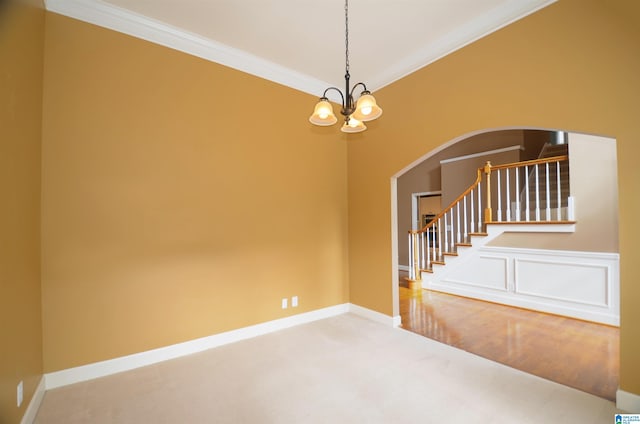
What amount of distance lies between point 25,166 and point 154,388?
2.05m

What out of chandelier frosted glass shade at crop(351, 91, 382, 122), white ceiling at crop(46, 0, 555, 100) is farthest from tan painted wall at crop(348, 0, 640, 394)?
chandelier frosted glass shade at crop(351, 91, 382, 122)

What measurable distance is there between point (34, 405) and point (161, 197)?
1.88 m

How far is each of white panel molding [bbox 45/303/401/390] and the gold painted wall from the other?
8cm

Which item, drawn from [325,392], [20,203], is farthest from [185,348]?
[20,203]

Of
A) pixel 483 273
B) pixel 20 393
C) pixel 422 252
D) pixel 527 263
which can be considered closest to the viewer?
pixel 20 393

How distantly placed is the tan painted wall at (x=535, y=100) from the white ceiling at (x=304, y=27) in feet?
0.75

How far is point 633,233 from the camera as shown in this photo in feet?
6.52

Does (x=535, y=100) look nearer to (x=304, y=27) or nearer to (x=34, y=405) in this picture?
(x=304, y=27)

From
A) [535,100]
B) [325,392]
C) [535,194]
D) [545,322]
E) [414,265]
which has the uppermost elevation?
[535,100]

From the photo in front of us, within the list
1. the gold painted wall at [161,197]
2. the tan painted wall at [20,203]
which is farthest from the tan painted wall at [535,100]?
the tan painted wall at [20,203]

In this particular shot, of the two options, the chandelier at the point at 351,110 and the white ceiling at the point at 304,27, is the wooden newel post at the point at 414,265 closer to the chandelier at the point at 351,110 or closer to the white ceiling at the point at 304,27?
the white ceiling at the point at 304,27

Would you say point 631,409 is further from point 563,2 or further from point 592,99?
point 563,2

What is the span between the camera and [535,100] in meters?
2.47

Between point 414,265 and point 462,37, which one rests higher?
point 462,37
